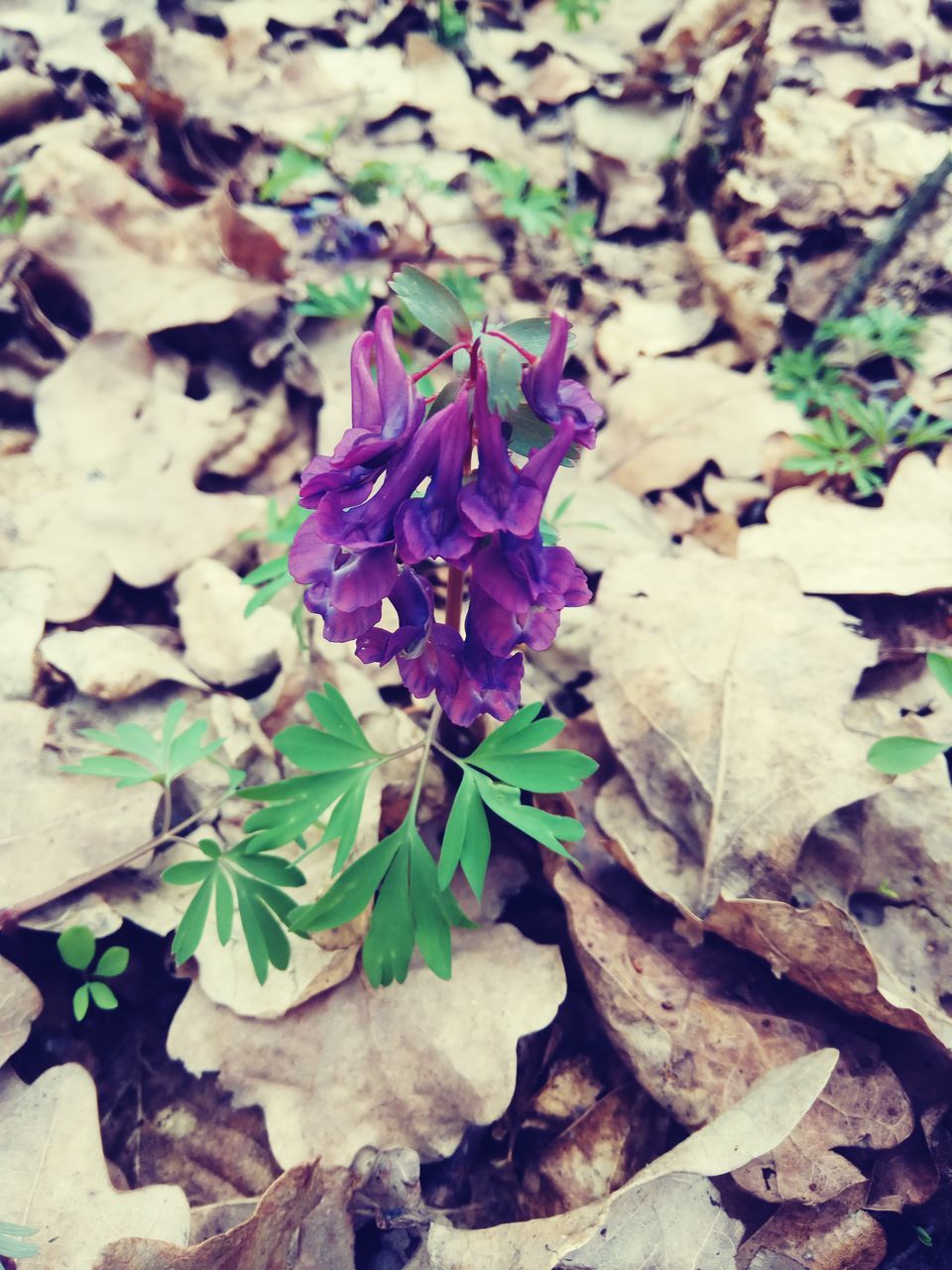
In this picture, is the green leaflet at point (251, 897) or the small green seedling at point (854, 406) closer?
the green leaflet at point (251, 897)

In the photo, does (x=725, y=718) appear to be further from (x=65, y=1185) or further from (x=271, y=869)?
(x=65, y=1185)

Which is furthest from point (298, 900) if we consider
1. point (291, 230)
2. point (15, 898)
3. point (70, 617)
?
point (291, 230)

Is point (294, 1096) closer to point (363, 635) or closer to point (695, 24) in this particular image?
point (363, 635)

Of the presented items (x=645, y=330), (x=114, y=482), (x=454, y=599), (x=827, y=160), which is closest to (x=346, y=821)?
(x=454, y=599)

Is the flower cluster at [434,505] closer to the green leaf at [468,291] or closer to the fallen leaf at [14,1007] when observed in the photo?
the fallen leaf at [14,1007]

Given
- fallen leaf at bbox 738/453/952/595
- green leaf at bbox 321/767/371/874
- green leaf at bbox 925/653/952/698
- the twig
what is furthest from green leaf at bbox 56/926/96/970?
the twig

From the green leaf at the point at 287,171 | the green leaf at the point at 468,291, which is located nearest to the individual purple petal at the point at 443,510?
the green leaf at the point at 468,291
